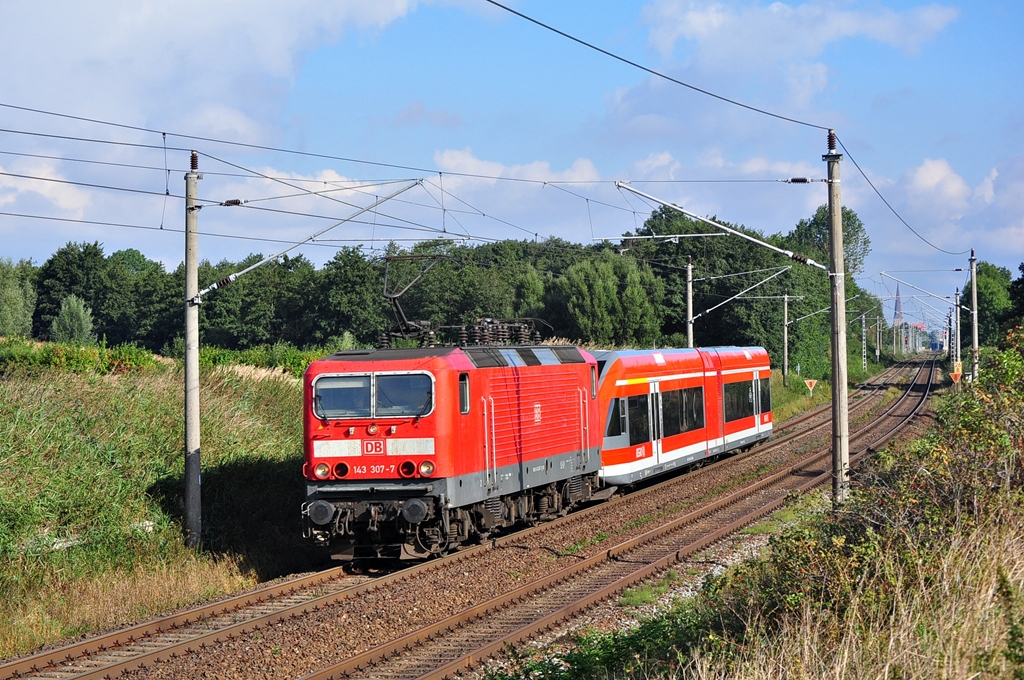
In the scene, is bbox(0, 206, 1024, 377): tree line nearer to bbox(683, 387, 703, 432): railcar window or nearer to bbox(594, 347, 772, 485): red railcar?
bbox(594, 347, 772, 485): red railcar

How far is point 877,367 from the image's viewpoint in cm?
9919

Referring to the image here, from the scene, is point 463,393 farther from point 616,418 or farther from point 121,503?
point 616,418

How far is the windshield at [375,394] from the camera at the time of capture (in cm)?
1459

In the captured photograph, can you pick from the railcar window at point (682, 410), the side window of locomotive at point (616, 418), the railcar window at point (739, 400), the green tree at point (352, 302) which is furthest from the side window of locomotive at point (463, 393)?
the green tree at point (352, 302)

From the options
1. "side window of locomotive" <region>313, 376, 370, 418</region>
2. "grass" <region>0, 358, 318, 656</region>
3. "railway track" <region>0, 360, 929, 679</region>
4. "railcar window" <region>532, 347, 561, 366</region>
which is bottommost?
"railway track" <region>0, 360, 929, 679</region>

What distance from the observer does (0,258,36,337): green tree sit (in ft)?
188

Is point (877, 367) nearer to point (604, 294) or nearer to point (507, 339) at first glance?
point (604, 294)

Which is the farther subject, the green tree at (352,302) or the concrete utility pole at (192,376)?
the green tree at (352,302)

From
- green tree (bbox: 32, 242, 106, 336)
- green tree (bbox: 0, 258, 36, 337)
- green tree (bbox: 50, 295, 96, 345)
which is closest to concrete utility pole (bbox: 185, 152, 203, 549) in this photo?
green tree (bbox: 0, 258, 36, 337)

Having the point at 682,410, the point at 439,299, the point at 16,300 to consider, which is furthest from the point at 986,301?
the point at 682,410

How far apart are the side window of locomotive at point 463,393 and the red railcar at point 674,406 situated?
248 inches

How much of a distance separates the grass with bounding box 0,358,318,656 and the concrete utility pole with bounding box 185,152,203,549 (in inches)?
15.1

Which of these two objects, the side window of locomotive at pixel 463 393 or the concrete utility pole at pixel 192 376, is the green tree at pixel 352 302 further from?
the side window of locomotive at pixel 463 393

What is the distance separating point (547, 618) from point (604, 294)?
51.1 metres
